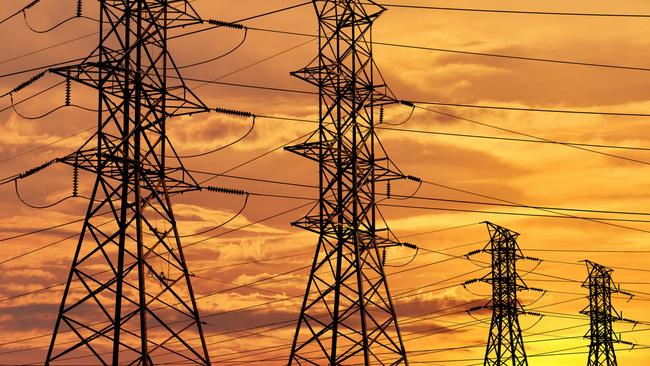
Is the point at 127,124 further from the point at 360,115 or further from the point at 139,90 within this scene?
the point at 360,115

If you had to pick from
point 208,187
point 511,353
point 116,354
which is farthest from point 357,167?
point 511,353

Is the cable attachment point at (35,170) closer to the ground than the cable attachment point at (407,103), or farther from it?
closer to the ground

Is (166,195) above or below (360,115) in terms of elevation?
below

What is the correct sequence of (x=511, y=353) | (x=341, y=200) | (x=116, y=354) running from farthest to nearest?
(x=511, y=353) < (x=341, y=200) < (x=116, y=354)

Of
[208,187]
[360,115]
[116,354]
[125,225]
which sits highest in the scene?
[360,115]

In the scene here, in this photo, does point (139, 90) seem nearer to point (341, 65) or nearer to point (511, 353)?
point (341, 65)

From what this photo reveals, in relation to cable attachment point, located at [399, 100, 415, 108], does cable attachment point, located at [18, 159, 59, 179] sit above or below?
below

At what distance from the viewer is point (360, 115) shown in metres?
45.0

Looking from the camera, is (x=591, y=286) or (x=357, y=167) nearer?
(x=357, y=167)

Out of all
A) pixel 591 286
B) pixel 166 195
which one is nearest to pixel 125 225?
pixel 166 195

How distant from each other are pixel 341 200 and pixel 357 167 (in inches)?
55.0

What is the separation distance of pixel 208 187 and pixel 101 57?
5909mm

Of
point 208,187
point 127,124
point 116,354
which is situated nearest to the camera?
point 116,354

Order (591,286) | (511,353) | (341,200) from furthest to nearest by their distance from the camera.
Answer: (591,286), (511,353), (341,200)
